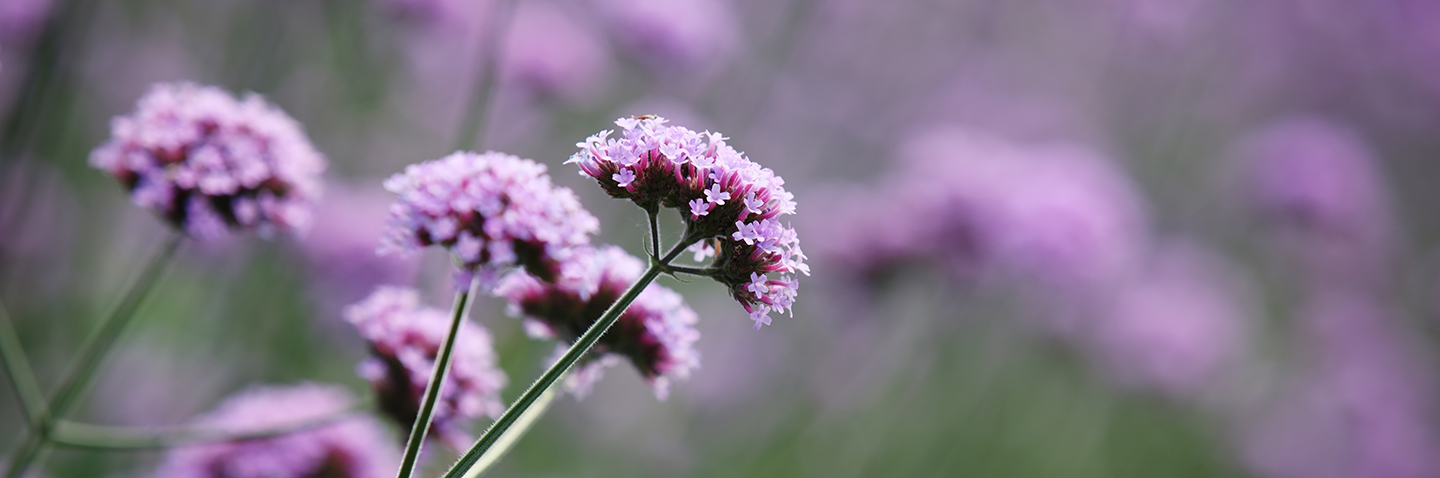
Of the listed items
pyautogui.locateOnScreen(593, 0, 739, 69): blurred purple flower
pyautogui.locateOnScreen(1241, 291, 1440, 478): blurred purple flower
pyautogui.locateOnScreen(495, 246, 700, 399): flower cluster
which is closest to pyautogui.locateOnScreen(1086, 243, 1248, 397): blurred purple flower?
pyautogui.locateOnScreen(1241, 291, 1440, 478): blurred purple flower

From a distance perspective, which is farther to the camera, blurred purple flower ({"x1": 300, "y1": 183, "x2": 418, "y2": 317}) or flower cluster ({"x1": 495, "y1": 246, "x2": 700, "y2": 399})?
blurred purple flower ({"x1": 300, "y1": 183, "x2": 418, "y2": 317})

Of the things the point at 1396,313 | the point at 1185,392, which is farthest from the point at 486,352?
the point at 1396,313

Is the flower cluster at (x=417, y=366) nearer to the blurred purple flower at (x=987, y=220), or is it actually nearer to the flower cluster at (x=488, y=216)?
the flower cluster at (x=488, y=216)

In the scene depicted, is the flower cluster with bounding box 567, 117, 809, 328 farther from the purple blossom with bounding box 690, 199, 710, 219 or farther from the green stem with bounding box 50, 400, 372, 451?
the green stem with bounding box 50, 400, 372, 451

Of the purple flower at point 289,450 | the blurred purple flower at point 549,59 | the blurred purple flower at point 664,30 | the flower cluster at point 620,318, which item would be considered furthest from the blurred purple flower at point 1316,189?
the purple flower at point 289,450

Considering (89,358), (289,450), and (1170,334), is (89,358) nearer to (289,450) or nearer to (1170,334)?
(289,450)

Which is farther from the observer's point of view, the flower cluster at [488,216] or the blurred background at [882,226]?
the blurred background at [882,226]

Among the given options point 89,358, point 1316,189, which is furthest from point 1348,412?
point 89,358
